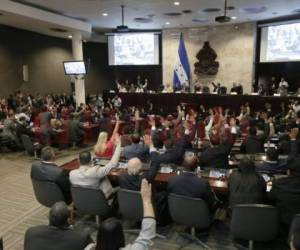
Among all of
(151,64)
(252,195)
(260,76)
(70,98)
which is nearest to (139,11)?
(151,64)

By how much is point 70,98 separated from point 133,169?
41.3 feet

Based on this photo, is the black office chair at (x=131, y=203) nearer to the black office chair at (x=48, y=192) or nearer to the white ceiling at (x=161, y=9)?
the black office chair at (x=48, y=192)

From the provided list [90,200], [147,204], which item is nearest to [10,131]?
[90,200]

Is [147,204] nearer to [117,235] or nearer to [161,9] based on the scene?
[117,235]

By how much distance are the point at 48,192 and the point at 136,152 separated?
1631mm

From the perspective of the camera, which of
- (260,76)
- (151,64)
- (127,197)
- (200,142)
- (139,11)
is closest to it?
(127,197)

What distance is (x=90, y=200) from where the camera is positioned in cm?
389

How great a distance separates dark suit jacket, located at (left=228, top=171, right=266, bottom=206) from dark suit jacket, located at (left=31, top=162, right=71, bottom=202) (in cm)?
224

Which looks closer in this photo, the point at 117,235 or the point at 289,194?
the point at 117,235

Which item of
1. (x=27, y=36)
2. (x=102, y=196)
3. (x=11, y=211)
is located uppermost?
(x=27, y=36)

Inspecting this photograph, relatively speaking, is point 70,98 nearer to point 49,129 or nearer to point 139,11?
point 139,11

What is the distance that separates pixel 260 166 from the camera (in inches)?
179

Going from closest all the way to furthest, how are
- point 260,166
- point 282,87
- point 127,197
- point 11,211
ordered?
point 127,197 → point 260,166 → point 11,211 → point 282,87

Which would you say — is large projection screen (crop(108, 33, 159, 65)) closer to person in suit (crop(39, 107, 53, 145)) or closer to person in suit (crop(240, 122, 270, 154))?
person in suit (crop(39, 107, 53, 145))
